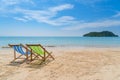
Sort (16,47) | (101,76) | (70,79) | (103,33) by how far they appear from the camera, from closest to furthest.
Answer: (70,79)
(101,76)
(16,47)
(103,33)

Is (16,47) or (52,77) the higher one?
(16,47)

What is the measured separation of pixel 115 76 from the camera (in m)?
5.71

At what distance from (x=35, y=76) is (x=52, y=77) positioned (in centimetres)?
54

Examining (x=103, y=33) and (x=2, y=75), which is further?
(x=103, y=33)

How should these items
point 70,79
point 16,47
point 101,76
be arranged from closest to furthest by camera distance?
point 70,79 < point 101,76 < point 16,47

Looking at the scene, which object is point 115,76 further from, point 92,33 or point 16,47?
point 92,33

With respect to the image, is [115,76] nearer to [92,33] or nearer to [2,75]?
[2,75]

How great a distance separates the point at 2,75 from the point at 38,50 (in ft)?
9.79

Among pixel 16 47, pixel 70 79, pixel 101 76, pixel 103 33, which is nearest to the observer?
pixel 70 79

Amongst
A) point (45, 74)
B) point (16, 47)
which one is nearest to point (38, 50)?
point (16, 47)

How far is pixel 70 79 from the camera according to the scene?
17.7ft

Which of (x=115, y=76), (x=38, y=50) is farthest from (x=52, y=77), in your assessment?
(x=38, y=50)

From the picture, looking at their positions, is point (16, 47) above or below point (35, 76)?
above

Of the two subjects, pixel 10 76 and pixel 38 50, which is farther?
pixel 38 50
